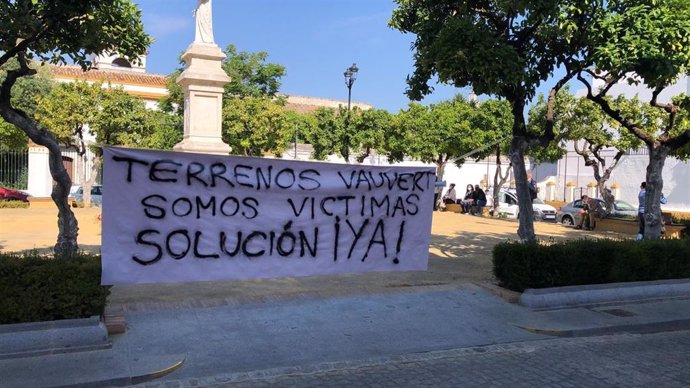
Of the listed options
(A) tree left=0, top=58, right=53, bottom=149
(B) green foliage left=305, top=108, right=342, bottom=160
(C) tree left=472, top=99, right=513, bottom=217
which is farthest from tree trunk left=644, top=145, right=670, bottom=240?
(A) tree left=0, top=58, right=53, bottom=149

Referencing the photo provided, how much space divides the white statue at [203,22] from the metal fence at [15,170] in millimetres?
27672

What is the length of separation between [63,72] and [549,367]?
148ft

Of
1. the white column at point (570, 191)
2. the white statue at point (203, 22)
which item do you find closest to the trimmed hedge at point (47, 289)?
the white statue at point (203, 22)

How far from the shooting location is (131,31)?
8.20 m

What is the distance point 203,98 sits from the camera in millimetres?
13336

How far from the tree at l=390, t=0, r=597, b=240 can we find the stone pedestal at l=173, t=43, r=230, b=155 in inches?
196

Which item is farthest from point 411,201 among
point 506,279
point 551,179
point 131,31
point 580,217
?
point 551,179

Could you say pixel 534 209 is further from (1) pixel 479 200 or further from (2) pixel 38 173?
(2) pixel 38 173

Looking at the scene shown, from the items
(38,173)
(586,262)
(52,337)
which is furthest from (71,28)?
(38,173)

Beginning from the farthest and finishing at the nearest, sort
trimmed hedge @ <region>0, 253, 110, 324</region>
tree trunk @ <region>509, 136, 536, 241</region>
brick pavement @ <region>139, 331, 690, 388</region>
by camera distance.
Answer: tree trunk @ <region>509, 136, 536, 241</region> < trimmed hedge @ <region>0, 253, 110, 324</region> < brick pavement @ <region>139, 331, 690, 388</region>

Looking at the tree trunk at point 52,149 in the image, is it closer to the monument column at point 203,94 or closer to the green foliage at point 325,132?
the monument column at point 203,94

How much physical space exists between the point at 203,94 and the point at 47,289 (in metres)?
8.40

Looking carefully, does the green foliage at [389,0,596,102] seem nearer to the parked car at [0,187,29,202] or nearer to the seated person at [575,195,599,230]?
the seated person at [575,195,599,230]

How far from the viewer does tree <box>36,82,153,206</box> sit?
26.1 meters
